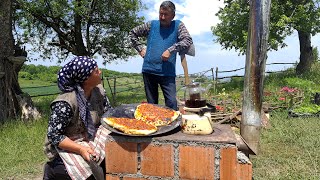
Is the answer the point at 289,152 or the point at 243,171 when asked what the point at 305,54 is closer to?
the point at 289,152

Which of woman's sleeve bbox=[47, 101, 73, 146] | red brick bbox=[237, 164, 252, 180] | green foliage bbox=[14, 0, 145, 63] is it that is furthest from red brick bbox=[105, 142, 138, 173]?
green foliage bbox=[14, 0, 145, 63]

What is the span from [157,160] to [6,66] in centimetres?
648

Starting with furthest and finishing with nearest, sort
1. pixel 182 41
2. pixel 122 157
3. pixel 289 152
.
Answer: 1. pixel 289 152
2. pixel 182 41
3. pixel 122 157

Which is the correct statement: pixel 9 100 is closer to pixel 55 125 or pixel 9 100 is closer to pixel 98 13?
pixel 55 125

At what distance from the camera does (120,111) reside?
2551 millimetres

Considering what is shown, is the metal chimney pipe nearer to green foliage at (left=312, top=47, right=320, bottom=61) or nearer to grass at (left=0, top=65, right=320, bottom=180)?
grass at (left=0, top=65, right=320, bottom=180)

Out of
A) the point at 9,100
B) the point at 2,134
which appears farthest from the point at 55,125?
the point at 9,100

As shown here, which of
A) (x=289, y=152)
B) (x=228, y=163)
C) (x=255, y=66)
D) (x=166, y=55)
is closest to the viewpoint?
(x=228, y=163)

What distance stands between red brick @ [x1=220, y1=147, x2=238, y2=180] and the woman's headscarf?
1.10m

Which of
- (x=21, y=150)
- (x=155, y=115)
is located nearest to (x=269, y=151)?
(x=155, y=115)

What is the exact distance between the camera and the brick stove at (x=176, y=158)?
1938 mm

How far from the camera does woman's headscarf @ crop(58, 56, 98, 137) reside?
93.3 inches

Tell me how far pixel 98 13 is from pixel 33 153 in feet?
39.1

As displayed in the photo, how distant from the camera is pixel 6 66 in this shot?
24.2 ft
